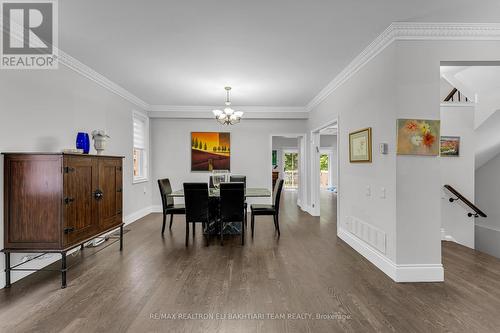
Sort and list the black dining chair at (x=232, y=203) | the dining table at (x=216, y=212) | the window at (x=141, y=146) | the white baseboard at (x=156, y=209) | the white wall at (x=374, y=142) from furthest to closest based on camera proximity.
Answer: the white baseboard at (x=156, y=209) → the window at (x=141, y=146) → the dining table at (x=216, y=212) → the black dining chair at (x=232, y=203) → the white wall at (x=374, y=142)

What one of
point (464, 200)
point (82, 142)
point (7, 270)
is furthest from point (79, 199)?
point (464, 200)

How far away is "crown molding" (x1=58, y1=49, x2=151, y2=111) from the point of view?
3.56 metres

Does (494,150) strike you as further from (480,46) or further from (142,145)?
(142,145)

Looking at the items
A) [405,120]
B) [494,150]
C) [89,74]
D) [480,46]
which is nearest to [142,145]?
[89,74]

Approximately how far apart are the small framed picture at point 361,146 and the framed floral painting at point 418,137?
0.53m

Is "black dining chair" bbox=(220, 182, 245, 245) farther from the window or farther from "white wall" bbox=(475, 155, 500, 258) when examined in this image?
"white wall" bbox=(475, 155, 500, 258)

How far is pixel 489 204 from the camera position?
600cm

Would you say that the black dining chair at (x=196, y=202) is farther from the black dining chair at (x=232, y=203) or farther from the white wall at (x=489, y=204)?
the white wall at (x=489, y=204)

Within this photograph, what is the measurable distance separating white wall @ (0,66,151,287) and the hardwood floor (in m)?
0.80

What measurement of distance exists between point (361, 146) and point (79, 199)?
142 inches

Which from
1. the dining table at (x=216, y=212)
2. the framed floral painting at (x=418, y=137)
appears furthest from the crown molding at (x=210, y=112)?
the framed floral painting at (x=418, y=137)

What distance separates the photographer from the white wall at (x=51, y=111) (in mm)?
2742

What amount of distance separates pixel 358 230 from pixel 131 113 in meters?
5.05

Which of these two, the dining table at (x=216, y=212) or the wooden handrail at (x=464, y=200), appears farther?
the dining table at (x=216, y=212)
